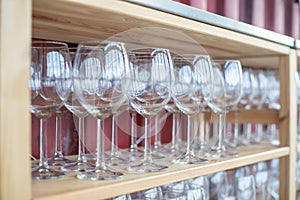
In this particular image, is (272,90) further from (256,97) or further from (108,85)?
(108,85)

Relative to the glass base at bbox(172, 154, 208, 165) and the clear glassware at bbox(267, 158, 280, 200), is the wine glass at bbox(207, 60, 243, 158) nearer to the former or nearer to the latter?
the glass base at bbox(172, 154, 208, 165)

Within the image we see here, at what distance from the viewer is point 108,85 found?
67cm

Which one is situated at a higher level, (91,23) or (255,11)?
(255,11)

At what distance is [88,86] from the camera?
0.65 meters

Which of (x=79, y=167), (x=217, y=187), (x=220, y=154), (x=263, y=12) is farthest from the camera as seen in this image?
(x=263, y=12)

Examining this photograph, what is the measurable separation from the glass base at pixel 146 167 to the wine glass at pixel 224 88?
27cm

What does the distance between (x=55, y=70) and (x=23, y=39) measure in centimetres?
18

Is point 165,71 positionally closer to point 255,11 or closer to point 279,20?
point 255,11

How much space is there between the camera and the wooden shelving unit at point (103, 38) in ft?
1.53

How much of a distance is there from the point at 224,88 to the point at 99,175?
0.51 metres

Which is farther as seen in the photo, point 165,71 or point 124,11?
point 165,71

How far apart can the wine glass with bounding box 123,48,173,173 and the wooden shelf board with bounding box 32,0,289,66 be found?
0.05m

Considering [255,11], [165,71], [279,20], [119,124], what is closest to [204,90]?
[165,71]

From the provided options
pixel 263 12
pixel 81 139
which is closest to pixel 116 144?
pixel 81 139
